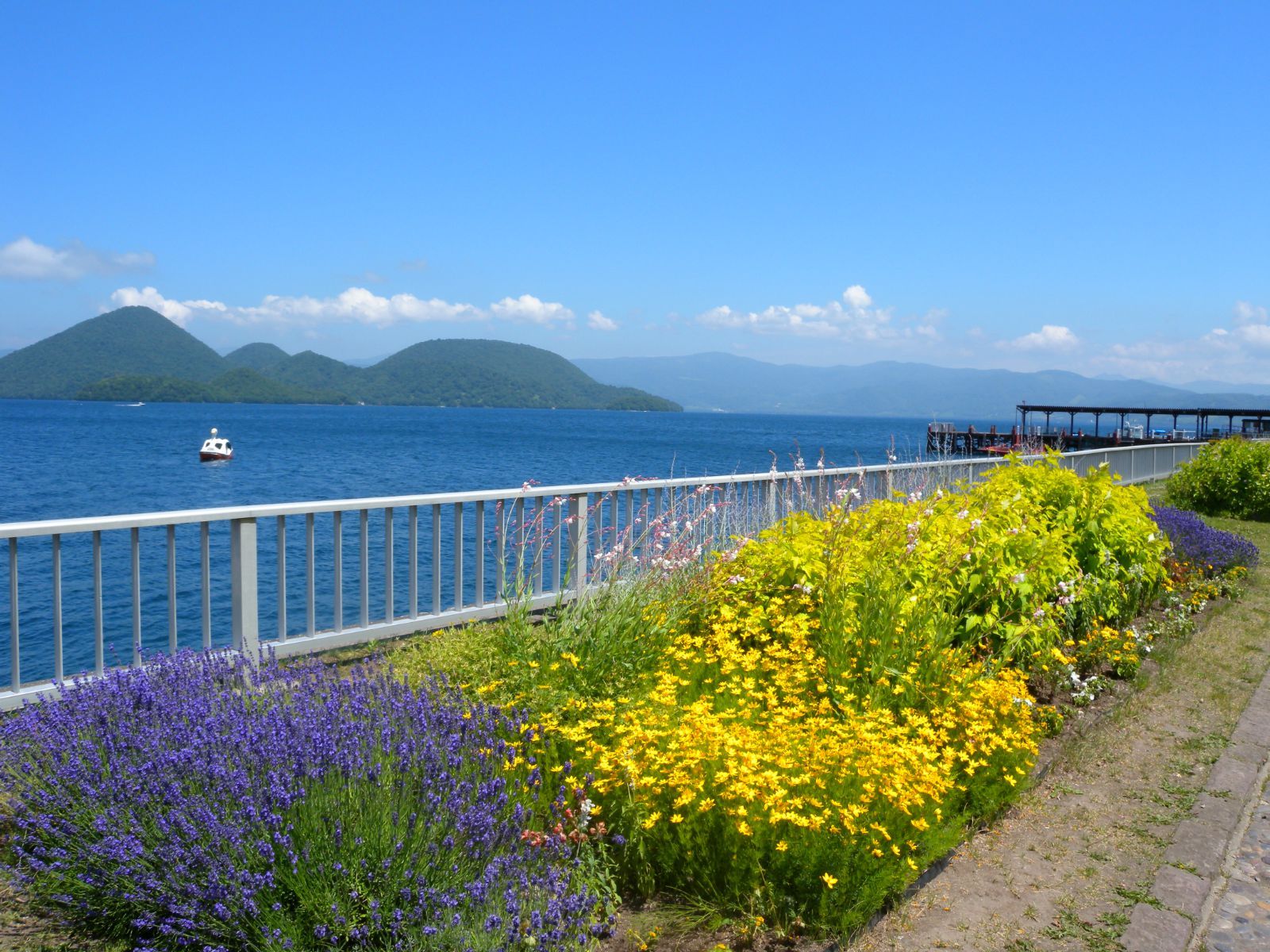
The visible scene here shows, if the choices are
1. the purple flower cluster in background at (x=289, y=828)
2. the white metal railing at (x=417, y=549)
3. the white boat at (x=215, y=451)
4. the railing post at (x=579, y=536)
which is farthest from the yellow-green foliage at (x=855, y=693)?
the white boat at (x=215, y=451)

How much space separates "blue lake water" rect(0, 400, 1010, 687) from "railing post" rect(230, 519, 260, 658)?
294cm

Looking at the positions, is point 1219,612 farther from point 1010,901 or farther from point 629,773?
point 629,773

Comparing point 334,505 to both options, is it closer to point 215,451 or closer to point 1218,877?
point 1218,877

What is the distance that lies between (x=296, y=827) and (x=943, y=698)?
10.7ft

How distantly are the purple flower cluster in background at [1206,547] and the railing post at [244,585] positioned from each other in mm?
9111

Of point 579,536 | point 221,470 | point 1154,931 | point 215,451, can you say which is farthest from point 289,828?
point 215,451

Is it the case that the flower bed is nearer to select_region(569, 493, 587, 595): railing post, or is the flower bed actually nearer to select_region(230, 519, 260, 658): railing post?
select_region(230, 519, 260, 658): railing post

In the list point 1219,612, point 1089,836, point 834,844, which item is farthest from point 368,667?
point 1219,612

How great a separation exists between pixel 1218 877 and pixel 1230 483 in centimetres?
1573

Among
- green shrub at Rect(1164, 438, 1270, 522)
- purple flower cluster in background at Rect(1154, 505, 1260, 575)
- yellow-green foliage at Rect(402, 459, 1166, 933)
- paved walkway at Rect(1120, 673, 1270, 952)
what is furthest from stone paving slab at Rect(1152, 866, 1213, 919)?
green shrub at Rect(1164, 438, 1270, 522)

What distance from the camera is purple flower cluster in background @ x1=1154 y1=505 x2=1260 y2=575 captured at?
10.5 metres

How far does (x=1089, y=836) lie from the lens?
4.28m

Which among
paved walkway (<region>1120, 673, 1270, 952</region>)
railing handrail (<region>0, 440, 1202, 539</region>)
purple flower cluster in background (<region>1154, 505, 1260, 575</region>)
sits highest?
railing handrail (<region>0, 440, 1202, 539</region>)

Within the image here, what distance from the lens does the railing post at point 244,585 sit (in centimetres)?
591
